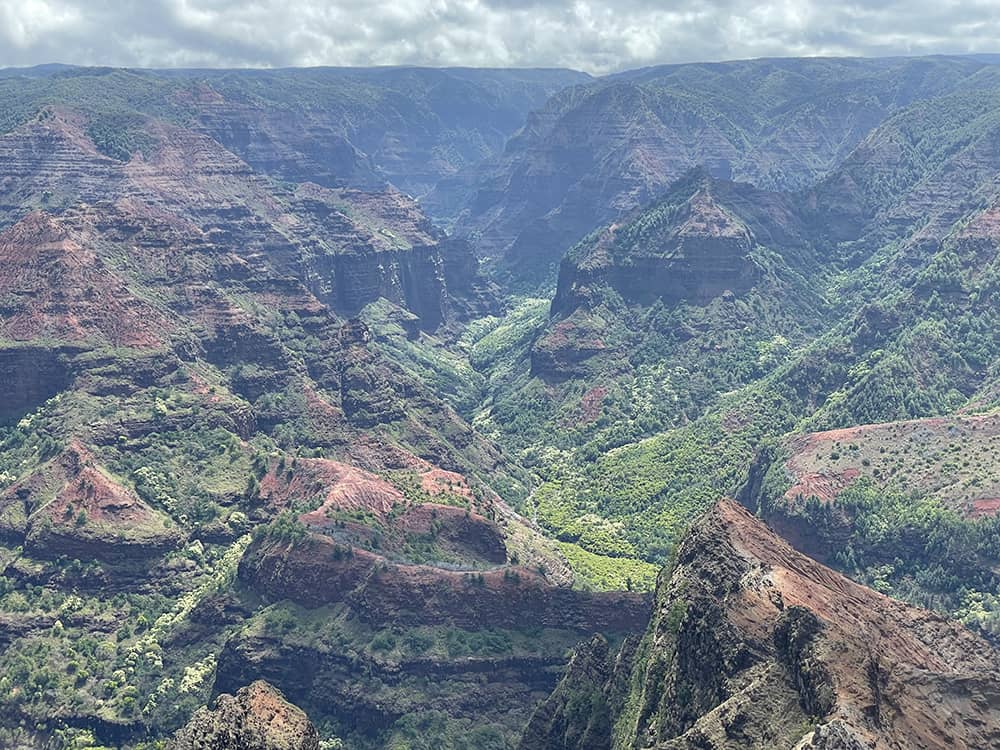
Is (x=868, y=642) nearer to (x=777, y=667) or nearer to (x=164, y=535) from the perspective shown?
(x=777, y=667)

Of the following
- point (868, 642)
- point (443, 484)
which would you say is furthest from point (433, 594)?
point (868, 642)

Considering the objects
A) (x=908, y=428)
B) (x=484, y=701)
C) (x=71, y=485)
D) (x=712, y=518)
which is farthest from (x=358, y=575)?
(x=908, y=428)

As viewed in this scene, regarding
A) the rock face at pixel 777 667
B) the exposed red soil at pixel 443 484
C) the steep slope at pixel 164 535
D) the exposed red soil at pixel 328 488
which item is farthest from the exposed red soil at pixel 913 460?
the rock face at pixel 777 667

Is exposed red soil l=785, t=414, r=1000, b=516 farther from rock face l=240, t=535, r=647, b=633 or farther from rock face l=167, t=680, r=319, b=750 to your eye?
rock face l=167, t=680, r=319, b=750

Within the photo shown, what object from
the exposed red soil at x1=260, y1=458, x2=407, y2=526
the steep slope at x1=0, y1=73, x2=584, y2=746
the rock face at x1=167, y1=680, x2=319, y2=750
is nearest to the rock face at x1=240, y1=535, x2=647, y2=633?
the steep slope at x1=0, y1=73, x2=584, y2=746

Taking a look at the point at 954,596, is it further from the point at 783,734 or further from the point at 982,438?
the point at 783,734
